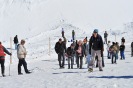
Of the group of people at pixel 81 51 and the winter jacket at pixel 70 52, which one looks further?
the winter jacket at pixel 70 52

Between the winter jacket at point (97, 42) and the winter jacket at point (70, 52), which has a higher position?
the winter jacket at point (97, 42)

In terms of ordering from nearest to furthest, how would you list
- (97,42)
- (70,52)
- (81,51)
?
(97,42) < (81,51) < (70,52)

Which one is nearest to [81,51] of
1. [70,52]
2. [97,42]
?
[70,52]

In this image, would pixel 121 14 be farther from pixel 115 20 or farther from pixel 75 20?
pixel 75 20

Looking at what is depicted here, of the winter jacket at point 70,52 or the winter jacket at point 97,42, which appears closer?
the winter jacket at point 97,42

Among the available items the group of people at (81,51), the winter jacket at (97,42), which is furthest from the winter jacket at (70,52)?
the winter jacket at (97,42)

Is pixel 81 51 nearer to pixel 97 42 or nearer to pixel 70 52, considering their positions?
pixel 70 52

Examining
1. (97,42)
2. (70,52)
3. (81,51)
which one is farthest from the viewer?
(70,52)

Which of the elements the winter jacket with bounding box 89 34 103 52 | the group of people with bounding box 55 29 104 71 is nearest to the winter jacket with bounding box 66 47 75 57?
the group of people with bounding box 55 29 104 71

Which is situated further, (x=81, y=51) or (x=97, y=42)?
(x=81, y=51)

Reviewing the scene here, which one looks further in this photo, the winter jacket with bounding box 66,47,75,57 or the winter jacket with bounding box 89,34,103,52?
the winter jacket with bounding box 66,47,75,57

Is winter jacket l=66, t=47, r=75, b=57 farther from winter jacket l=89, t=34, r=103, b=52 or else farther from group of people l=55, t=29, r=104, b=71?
winter jacket l=89, t=34, r=103, b=52

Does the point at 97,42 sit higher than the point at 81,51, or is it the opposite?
the point at 97,42

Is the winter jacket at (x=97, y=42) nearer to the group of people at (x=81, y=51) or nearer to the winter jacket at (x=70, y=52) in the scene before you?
the group of people at (x=81, y=51)
